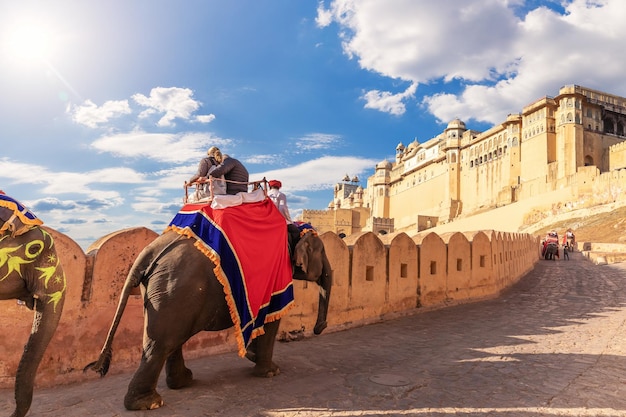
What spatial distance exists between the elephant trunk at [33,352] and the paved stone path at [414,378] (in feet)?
1.71

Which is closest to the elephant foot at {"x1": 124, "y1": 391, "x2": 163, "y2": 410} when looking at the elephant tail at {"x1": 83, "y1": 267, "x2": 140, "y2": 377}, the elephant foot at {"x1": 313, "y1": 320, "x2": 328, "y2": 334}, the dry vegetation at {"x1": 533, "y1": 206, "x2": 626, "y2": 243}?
the elephant tail at {"x1": 83, "y1": 267, "x2": 140, "y2": 377}

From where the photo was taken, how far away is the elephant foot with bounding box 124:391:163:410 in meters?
3.92

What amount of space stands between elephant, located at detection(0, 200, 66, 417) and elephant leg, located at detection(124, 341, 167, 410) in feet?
2.51

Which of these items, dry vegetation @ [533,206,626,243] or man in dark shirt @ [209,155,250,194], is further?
dry vegetation @ [533,206,626,243]

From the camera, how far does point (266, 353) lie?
503 cm

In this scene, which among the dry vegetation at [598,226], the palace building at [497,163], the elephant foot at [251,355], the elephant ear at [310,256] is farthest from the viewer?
the palace building at [497,163]

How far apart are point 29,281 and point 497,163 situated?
62864 millimetres

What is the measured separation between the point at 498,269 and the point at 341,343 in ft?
25.5

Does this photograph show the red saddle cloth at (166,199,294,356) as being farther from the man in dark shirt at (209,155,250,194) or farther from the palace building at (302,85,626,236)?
the palace building at (302,85,626,236)

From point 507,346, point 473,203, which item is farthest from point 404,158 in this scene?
point 507,346

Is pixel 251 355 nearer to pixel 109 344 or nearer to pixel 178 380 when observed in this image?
pixel 178 380

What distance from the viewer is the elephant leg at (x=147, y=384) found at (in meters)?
3.94

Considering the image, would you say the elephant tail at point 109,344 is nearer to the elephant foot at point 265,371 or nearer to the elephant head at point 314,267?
the elephant foot at point 265,371

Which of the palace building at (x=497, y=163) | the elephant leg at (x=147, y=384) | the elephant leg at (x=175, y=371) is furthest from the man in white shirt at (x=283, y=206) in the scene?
the palace building at (x=497, y=163)
